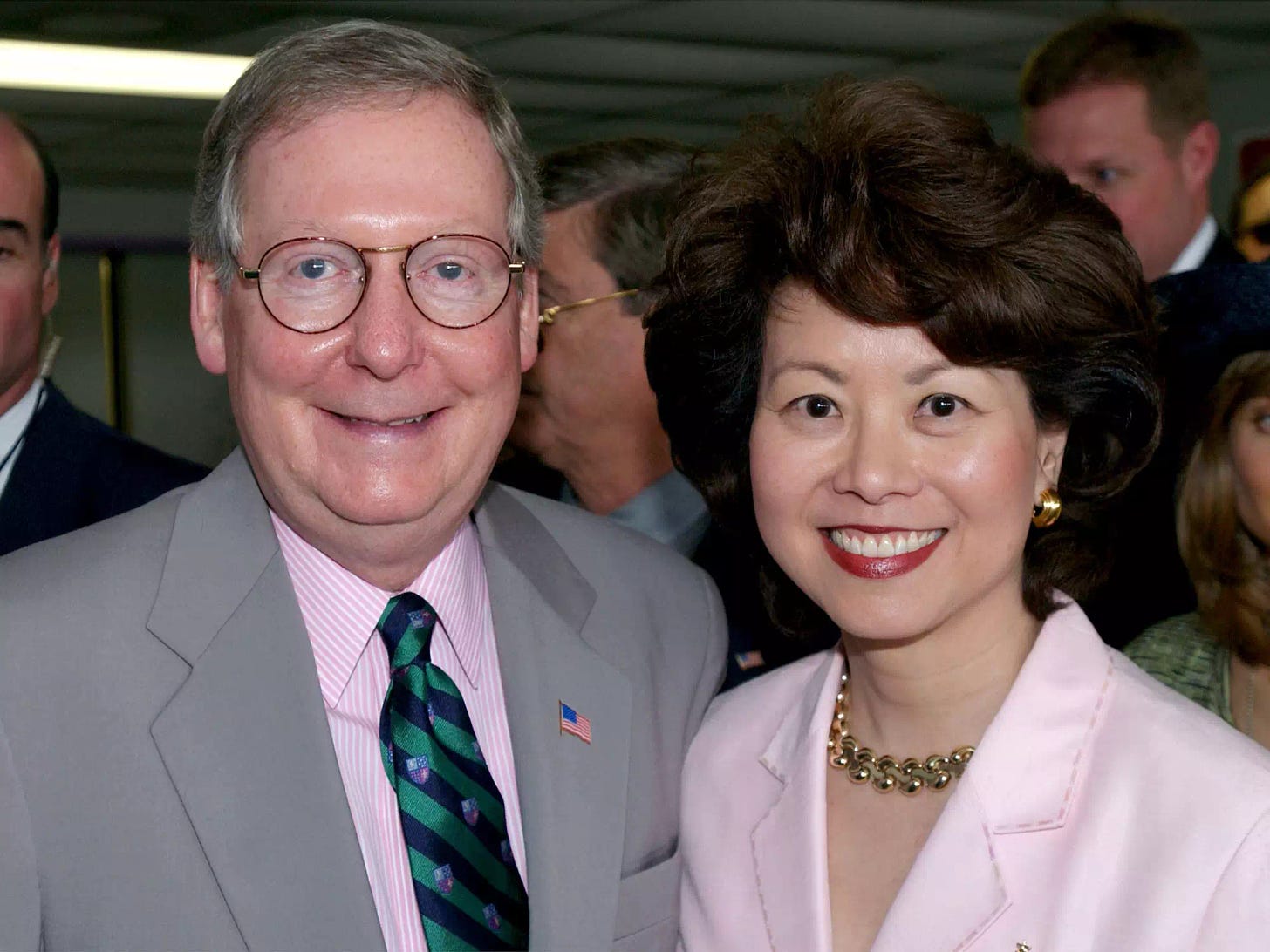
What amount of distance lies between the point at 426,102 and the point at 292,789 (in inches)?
33.0

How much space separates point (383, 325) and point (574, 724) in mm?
589

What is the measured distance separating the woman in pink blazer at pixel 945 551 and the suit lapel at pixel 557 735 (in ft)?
0.76

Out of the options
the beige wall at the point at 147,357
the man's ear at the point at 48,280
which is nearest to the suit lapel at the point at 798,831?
the man's ear at the point at 48,280

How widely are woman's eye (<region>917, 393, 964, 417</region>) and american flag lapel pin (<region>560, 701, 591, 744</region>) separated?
23.6 inches

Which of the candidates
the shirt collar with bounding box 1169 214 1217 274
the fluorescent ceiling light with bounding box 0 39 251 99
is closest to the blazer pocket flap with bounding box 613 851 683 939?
the shirt collar with bounding box 1169 214 1217 274

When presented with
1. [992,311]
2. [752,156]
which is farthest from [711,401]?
Result: [992,311]

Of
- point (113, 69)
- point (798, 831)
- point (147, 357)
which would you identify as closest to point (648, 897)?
point (798, 831)

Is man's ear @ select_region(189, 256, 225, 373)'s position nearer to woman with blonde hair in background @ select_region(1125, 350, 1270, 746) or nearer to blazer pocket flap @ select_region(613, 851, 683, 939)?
blazer pocket flap @ select_region(613, 851, 683, 939)

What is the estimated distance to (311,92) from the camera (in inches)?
68.9

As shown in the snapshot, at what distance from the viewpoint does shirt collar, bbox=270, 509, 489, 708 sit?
180 cm

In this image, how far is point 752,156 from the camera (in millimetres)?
1978

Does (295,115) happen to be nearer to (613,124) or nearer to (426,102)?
(426,102)

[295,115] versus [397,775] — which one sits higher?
[295,115]

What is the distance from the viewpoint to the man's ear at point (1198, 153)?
13.3 feet
